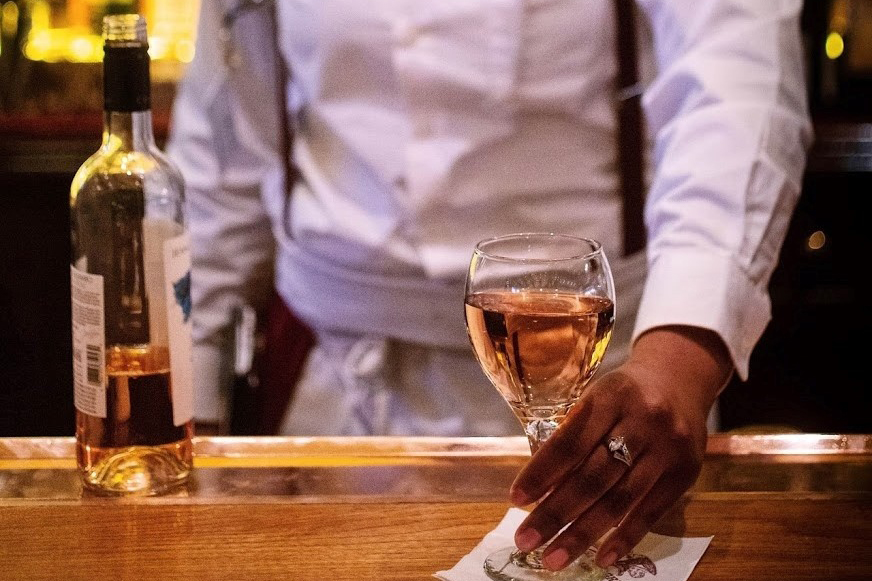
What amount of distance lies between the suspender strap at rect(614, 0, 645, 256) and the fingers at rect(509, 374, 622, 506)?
694mm

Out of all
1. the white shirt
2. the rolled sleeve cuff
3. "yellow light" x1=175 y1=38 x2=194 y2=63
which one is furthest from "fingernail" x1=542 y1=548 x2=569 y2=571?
"yellow light" x1=175 y1=38 x2=194 y2=63

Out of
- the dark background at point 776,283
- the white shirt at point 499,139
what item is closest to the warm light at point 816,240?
the dark background at point 776,283

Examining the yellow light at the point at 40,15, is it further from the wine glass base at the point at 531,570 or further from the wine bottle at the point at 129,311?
the wine glass base at the point at 531,570

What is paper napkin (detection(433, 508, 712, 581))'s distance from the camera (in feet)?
2.34

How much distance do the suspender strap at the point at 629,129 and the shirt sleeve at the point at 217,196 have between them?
2.00 feet

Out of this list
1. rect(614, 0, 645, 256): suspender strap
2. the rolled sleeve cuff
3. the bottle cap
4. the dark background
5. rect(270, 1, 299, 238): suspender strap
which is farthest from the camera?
the dark background

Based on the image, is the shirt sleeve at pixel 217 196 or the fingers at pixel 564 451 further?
the shirt sleeve at pixel 217 196

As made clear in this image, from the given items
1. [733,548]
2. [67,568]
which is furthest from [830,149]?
[67,568]

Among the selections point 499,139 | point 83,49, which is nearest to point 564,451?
point 499,139

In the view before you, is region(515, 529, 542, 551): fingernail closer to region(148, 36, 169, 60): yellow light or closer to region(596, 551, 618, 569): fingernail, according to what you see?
region(596, 551, 618, 569): fingernail

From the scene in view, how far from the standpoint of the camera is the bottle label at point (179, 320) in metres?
0.86

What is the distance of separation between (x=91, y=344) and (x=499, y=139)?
0.67 metres

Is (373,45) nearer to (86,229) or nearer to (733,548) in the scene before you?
(86,229)

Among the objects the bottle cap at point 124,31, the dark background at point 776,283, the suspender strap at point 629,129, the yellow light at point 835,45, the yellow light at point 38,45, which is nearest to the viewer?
the bottle cap at point 124,31
